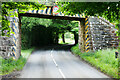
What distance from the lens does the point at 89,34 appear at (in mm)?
18016

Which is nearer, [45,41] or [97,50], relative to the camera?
[97,50]

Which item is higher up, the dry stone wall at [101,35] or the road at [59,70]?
the dry stone wall at [101,35]

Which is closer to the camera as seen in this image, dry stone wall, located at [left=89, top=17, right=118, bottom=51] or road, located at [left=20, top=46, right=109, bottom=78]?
road, located at [left=20, top=46, right=109, bottom=78]

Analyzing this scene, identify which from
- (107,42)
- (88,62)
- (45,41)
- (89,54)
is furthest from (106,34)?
(45,41)

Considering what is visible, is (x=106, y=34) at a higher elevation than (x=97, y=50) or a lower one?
higher

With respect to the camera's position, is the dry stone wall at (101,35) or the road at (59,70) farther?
the dry stone wall at (101,35)

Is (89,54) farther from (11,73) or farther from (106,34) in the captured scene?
(11,73)

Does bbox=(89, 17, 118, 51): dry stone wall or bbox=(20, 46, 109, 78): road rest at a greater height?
bbox=(89, 17, 118, 51): dry stone wall

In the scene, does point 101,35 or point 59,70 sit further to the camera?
point 101,35

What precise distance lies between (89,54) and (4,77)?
10.1 meters

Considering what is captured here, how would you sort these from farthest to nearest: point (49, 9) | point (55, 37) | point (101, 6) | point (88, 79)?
point (55, 37)
point (49, 9)
point (88, 79)
point (101, 6)

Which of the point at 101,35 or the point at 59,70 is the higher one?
the point at 101,35

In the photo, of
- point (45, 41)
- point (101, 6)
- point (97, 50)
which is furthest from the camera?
point (45, 41)

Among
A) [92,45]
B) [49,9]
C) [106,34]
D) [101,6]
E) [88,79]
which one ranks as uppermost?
[49,9]
